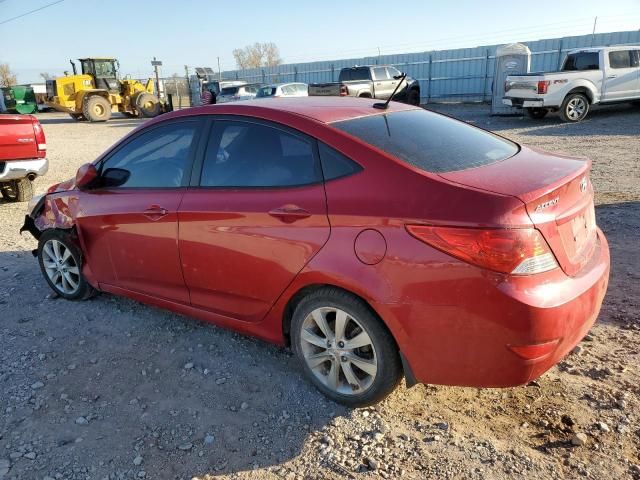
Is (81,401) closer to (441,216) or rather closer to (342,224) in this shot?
(342,224)

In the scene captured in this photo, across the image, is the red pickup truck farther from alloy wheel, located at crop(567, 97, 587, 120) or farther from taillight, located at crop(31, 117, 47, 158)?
alloy wheel, located at crop(567, 97, 587, 120)

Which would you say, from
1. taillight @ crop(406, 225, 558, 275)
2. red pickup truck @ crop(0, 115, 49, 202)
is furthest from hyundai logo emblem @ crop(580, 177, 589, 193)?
red pickup truck @ crop(0, 115, 49, 202)

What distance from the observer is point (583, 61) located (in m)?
14.9

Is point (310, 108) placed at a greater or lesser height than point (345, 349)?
greater

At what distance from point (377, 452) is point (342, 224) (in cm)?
114

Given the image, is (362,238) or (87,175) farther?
(87,175)

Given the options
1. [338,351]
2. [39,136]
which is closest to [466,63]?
[39,136]

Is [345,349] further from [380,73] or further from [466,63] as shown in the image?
[466,63]

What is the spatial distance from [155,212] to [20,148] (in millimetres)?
5479

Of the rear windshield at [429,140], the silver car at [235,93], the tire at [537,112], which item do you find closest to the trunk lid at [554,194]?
the rear windshield at [429,140]

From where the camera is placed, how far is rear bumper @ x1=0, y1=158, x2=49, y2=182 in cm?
750

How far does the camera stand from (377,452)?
2555 millimetres

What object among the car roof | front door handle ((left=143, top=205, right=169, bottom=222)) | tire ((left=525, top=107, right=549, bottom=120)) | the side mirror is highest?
the car roof

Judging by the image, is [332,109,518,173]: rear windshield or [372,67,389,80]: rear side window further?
[372,67,389,80]: rear side window
